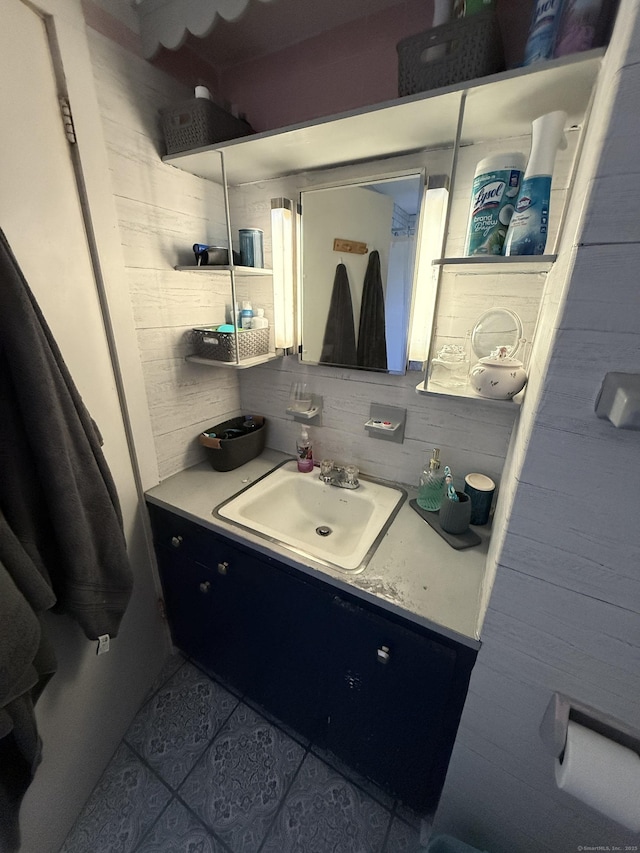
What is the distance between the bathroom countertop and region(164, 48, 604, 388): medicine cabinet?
1.42ft

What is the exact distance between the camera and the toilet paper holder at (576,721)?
59cm

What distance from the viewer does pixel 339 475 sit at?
48.1 inches

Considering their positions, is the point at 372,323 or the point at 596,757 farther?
the point at 372,323

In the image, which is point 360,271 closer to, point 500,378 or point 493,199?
point 493,199

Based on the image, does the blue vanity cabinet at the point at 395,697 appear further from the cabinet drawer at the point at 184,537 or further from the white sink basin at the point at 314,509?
the cabinet drawer at the point at 184,537

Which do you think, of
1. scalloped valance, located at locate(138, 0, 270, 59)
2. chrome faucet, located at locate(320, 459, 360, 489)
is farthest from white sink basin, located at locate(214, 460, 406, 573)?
scalloped valance, located at locate(138, 0, 270, 59)

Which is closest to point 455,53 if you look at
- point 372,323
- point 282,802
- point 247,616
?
point 372,323

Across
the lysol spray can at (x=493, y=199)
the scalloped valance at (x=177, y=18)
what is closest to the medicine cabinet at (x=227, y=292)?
the scalloped valance at (x=177, y=18)

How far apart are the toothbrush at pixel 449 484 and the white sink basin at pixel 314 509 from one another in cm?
17

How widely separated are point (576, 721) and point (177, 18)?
175 cm

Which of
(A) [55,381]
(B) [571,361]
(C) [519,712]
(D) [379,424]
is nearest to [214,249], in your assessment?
(A) [55,381]

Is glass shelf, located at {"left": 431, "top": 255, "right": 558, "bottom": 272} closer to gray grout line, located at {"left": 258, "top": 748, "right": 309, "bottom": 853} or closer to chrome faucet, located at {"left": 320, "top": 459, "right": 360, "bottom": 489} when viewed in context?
chrome faucet, located at {"left": 320, "top": 459, "right": 360, "bottom": 489}

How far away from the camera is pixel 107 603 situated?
2.83 ft

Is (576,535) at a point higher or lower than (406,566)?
higher
